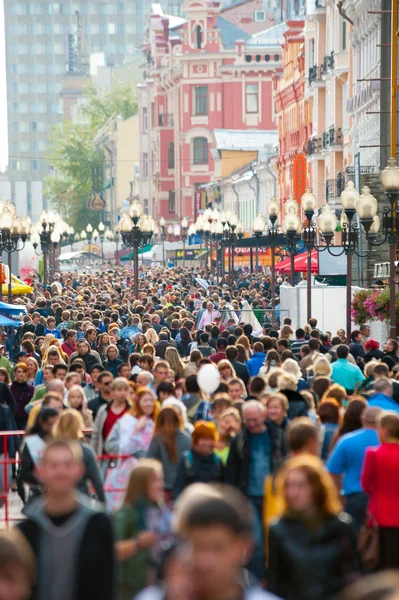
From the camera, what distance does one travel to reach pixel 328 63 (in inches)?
2036

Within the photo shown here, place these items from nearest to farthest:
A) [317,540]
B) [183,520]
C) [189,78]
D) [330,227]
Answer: [183,520], [317,540], [330,227], [189,78]

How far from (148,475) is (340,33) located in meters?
44.5

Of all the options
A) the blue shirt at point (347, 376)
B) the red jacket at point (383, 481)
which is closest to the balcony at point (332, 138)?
the blue shirt at point (347, 376)

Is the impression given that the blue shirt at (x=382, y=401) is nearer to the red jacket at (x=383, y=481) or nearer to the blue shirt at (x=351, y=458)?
the blue shirt at (x=351, y=458)

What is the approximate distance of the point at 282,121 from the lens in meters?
73.0

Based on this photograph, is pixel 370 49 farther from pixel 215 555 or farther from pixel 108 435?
pixel 215 555

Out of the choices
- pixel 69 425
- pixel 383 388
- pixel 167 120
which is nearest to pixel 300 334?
pixel 383 388

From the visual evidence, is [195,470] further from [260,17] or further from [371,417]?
[260,17]

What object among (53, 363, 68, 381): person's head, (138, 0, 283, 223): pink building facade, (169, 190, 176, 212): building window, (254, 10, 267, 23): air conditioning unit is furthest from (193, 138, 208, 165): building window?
(53, 363, 68, 381): person's head

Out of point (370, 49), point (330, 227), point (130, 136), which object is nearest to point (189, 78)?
point (130, 136)

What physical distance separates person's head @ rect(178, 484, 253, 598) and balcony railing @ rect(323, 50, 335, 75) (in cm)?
4660

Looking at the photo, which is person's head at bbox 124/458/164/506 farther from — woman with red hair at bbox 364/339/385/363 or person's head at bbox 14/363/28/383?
woman with red hair at bbox 364/339/385/363

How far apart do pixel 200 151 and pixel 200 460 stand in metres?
95.0

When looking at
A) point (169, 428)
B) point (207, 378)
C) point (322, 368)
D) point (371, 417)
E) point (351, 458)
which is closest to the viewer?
point (351, 458)
